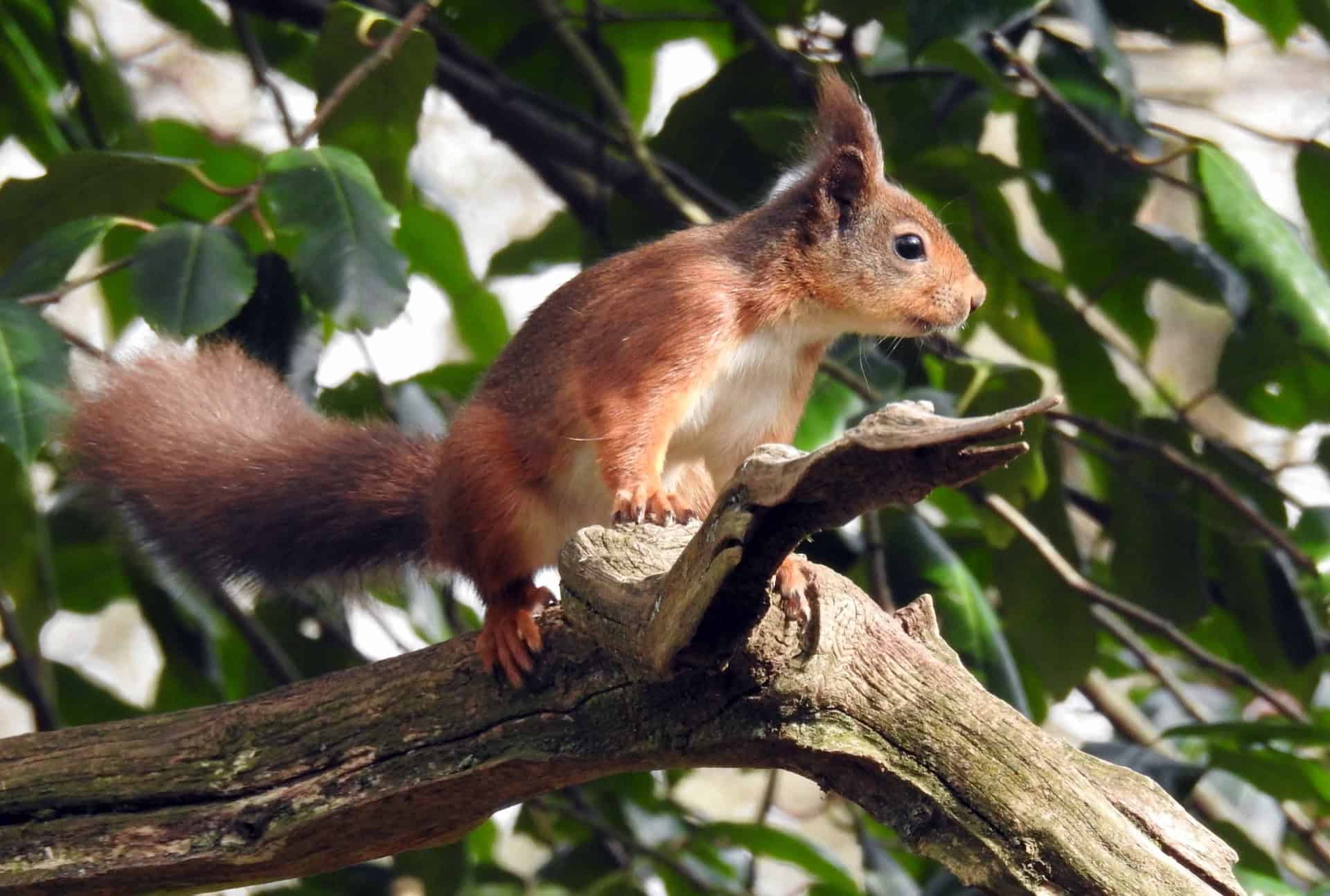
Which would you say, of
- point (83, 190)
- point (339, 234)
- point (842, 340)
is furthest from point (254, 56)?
point (842, 340)

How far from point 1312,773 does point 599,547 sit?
57.6 inches

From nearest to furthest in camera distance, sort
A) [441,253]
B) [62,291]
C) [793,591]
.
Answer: [793,591]
[62,291]
[441,253]

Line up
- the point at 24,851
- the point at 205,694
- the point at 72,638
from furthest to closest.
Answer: the point at 72,638, the point at 205,694, the point at 24,851

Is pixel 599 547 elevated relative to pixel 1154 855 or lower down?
elevated

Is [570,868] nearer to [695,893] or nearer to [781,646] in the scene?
[695,893]

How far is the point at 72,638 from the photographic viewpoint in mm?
11625

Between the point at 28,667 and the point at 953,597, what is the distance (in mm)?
1620

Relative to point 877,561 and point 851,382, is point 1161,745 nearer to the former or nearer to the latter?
point 877,561

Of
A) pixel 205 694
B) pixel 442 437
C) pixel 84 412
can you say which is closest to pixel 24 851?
pixel 84 412

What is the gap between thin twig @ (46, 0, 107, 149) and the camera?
2973 mm

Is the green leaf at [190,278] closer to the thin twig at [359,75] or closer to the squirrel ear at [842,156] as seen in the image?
the thin twig at [359,75]

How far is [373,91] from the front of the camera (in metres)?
2.50

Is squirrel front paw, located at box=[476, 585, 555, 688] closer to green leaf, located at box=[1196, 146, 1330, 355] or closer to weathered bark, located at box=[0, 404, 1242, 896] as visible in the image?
weathered bark, located at box=[0, 404, 1242, 896]

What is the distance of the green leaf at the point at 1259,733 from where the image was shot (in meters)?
2.41
